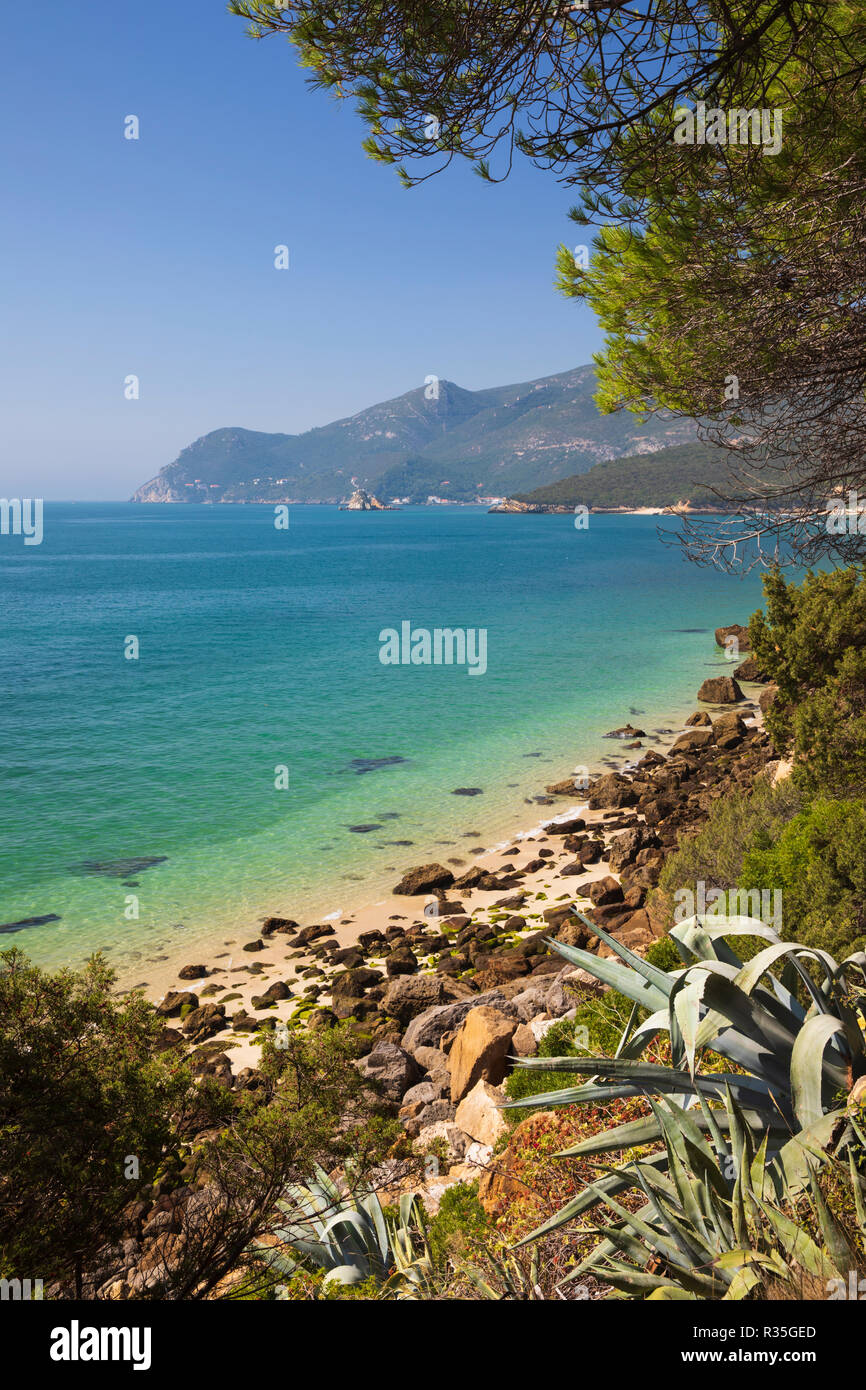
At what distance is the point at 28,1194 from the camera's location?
12.0ft

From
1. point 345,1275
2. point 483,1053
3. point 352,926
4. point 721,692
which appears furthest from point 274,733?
point 345,1275

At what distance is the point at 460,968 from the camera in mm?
11961

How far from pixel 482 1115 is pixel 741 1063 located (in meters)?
3.84

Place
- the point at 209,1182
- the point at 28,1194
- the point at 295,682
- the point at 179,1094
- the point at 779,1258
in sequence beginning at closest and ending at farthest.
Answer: the point at 779,1258
the point at 28,1194
the point at 179,1094
the point at 209,1182
the point at 295,682

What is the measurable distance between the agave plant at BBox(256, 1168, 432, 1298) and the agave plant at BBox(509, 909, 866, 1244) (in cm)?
194

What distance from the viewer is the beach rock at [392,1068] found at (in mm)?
8430

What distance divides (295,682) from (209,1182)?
31.0 metres

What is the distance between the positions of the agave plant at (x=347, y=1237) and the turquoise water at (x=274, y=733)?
8875 millimetres

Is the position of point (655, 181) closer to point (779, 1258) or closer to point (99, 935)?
point (779, 1258)

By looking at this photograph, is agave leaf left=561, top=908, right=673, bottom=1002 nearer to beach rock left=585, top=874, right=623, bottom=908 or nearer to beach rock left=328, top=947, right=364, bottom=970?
beach rock left=328, top=947, right=364, bottom=970

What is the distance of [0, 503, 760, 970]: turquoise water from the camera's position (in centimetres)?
1636

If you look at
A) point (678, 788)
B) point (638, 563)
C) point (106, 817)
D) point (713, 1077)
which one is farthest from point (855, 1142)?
point (638, 563)

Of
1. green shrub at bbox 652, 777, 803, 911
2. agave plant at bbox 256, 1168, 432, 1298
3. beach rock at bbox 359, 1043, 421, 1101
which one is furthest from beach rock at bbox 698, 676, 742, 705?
agave plant at bbox 256, 1168, 432, 1298

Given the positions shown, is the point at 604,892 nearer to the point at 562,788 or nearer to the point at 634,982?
the point at 562,788
